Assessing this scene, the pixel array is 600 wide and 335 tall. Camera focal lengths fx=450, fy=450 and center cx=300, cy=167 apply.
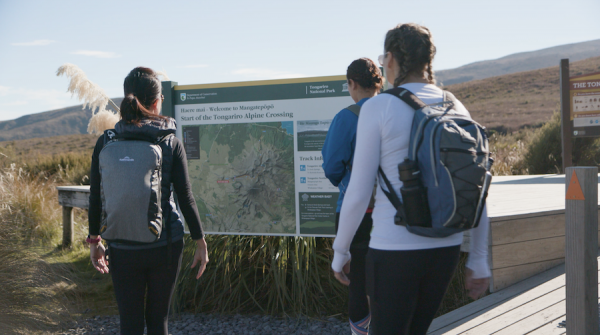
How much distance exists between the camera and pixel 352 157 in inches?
88.7

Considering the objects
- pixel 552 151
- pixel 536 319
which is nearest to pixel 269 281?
pixel 536 319

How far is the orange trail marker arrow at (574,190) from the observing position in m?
2.27

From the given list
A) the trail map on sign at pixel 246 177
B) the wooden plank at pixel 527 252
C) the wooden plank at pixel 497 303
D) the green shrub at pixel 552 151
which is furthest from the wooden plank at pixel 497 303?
the green shrub at pixel 552 151

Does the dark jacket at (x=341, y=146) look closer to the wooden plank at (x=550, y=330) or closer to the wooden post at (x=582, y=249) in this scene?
the wooden post at (x=582, y=249)

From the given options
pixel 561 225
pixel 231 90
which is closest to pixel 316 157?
pixel 231 90

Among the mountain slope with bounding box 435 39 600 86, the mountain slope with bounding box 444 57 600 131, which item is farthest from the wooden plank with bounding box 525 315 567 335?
the mountain slope with bounding box 435 39 600 86

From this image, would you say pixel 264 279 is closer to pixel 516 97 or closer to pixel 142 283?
pixel 142 283

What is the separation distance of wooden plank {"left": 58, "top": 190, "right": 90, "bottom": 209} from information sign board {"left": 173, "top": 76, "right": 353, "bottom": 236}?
3.39 m

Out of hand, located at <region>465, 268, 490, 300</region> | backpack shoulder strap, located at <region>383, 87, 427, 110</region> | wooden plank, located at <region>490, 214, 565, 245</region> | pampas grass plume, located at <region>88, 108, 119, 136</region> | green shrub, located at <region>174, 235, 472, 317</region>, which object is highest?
pampas grass plume, located at <region>88, 108, 119, 136</region>

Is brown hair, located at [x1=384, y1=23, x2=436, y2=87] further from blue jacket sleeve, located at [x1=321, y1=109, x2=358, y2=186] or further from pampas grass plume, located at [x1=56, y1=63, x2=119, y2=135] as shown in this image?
pampas grass plume, located at [x1=56, y1=63, x2=119, y2=135]

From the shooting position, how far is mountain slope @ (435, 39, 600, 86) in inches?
5492

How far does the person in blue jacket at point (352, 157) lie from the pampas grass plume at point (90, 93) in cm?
552

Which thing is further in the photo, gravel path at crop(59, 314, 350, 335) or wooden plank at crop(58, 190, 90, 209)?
wooden plank at crop(58, 190, 90, 209)

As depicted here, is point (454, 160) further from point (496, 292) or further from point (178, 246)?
point (496, 292)
